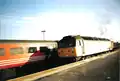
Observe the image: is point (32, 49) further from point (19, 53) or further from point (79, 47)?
Result: point (79, 47)

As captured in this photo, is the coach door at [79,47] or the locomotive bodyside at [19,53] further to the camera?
the coach door at [79,47]

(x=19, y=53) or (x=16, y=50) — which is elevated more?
(x=16, y=50)

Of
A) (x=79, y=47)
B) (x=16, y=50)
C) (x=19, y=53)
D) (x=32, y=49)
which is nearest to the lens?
(x=16, y=50)

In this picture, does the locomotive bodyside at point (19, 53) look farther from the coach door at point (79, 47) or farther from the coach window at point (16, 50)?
the coach door at point (79, 47)

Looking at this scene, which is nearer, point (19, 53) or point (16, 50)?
point (16, 50)

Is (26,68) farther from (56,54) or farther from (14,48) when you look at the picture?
(56,54)

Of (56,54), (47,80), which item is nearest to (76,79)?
(47,80)

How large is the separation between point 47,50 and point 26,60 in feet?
14.4

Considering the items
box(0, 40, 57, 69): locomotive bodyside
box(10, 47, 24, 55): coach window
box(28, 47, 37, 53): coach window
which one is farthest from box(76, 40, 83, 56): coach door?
box(10, 47, 24, 55): coach window

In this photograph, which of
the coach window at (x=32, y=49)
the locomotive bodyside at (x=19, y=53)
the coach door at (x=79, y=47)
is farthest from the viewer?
the coach door at (x=79, y=47)

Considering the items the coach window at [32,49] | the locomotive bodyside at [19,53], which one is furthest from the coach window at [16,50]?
the coach window at [32,49]

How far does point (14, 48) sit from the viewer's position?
1655cm

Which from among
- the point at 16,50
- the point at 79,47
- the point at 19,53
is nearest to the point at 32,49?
the point at 19,53

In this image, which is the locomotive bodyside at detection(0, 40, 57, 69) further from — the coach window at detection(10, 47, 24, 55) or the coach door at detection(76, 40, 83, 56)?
the coach door at detection(76, 40, 83, 56)
